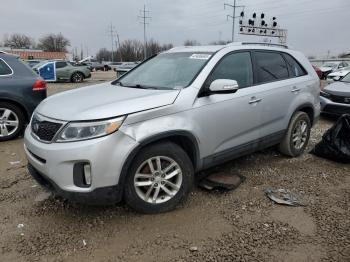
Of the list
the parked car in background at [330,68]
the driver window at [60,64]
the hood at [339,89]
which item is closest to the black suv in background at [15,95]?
the hood at [339,89]

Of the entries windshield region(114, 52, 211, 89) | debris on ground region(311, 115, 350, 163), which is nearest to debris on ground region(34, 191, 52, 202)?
windshield region(114, 52, 211, 89)

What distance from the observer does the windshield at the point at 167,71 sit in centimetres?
388

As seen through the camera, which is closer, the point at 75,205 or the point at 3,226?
the point at 3,226

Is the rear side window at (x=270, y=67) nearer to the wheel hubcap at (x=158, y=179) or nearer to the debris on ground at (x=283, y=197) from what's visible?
the debris on ground at (x=283, y=197)

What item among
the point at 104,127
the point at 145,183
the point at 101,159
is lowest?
the point at 145,183

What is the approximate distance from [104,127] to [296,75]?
3.37 m

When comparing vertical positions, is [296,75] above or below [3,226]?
above

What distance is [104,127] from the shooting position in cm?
300

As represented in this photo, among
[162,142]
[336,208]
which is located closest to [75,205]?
[162,142]

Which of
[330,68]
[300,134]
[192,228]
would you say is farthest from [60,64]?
[192,228]

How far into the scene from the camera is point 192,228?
3303 millimetres

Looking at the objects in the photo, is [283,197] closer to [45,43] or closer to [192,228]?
[192,228]

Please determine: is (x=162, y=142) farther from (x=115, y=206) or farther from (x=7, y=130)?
(x=7, y=130)

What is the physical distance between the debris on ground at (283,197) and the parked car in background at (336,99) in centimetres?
478
